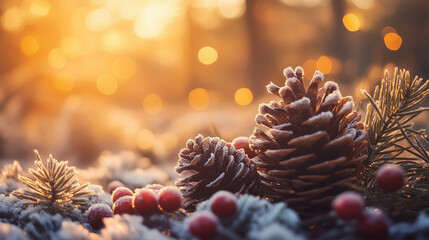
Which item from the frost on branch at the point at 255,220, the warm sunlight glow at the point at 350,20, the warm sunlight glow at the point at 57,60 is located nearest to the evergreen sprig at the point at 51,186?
the frost on branch at the point at 255,220

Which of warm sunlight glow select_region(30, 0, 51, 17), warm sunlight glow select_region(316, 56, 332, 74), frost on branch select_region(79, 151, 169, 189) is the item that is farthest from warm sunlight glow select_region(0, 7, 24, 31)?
frost on branch select_region(79, 151, 169, 189)

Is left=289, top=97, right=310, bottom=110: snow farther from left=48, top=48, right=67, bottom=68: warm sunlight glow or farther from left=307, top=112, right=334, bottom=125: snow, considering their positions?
left=48, top=48, right=67, bottom=68: warm sunlight glow

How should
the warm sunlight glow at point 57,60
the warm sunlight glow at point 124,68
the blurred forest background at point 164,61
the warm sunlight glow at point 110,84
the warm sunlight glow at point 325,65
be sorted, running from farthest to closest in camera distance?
1. the warm sunlight glow at point 124,68
2. the warm sunlight glow at point 110,84
3. the warm sunlight glow at point 325,65
4. the warm sunlight glow at point 57,60
5. the blurred forest background at point 164,61

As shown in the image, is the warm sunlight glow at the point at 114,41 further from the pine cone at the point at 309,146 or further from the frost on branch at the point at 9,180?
the pine cone at the point at 309,146

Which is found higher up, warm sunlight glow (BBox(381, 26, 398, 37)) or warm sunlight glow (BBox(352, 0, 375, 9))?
warm sunlight glow (BBox(381, 26, 398, 37))

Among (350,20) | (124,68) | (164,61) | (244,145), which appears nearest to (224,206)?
(244,145)

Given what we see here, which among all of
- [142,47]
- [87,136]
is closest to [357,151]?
[87,136]

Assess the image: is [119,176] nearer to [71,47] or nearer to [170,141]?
[170,141]
